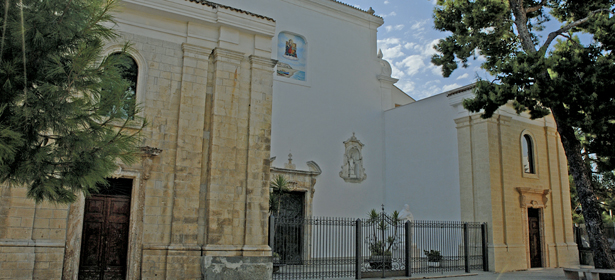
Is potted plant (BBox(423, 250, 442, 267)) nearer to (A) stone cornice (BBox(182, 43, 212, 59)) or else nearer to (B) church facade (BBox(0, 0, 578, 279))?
(B) church facade (BBox(0, 0, 578, 279))

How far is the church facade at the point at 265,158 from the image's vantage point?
406 inches

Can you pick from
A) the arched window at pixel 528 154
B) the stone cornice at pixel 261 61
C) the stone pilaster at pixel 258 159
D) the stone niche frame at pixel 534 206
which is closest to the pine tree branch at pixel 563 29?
the arched window at pixel 528 154

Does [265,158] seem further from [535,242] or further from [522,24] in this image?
[535,242]

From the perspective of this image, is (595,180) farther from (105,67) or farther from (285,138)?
(105,67)

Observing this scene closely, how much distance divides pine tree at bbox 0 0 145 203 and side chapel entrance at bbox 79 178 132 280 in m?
5.02

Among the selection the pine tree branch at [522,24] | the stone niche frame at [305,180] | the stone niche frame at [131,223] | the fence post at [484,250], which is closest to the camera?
the stone niche frame at [131,223]

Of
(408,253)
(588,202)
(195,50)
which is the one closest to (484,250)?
(408,253)

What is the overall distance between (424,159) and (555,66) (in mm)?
7337

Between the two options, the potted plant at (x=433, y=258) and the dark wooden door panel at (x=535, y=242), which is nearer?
the potted plant at (x=433, y=258)

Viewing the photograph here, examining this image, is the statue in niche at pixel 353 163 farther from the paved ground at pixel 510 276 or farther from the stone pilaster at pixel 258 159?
the stone pilaster at pixel 258 159

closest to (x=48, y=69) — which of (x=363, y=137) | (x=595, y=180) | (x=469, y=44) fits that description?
(x=469, y=44)

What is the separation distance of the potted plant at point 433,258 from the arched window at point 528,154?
510cm

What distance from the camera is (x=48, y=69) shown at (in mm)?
5117

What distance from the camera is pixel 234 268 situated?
32.8 ft
